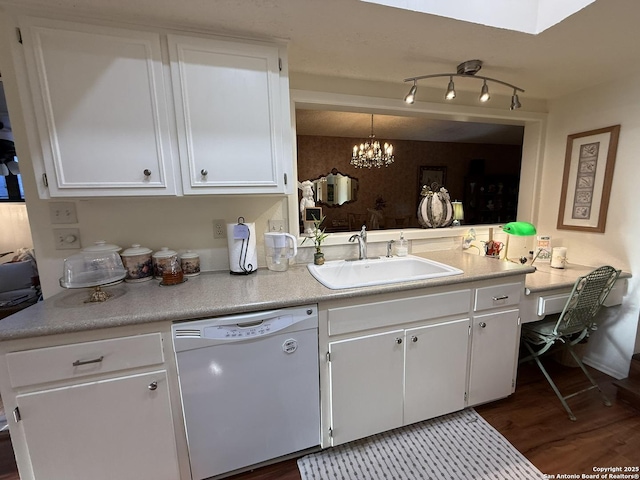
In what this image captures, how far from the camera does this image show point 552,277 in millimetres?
1885

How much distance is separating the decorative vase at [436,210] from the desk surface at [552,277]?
2.27 feet

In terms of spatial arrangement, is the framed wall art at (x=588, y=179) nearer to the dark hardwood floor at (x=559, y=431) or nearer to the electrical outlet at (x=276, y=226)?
the dark hardwood floor at (x=559, y=431)

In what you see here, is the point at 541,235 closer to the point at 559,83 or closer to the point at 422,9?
the point at 559,83

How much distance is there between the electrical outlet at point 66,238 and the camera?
1.44 meters

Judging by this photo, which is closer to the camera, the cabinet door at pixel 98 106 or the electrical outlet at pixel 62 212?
the cabinet door at pixel 98 106

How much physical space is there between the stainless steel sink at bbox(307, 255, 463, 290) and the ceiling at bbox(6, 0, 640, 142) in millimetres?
1222

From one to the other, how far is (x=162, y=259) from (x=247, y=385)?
811 millimetres

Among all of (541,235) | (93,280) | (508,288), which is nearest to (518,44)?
(508,288)

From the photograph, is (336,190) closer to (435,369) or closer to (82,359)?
(435,369)

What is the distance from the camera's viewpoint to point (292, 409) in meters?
1.32

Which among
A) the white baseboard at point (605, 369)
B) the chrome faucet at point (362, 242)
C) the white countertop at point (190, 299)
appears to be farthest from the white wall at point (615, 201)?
the chrome faucet at point (362, 242)

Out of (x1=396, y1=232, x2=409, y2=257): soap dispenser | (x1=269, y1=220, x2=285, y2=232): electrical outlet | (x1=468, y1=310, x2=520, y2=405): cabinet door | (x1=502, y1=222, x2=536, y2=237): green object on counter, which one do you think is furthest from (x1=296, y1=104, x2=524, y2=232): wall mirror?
(x1=468, y1=310, x2=520, y2=405): cabinet door

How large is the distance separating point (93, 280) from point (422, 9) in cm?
192

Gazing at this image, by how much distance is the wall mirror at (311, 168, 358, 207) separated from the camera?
4.37 meters
